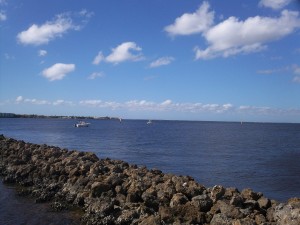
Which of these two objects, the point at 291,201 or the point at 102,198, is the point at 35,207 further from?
the point at 291,201

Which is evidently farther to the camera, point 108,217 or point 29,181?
point 29,181

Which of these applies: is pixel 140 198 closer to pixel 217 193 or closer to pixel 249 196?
pixel 217 193

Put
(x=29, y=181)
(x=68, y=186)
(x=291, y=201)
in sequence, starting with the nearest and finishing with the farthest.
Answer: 1. (x=291, y=201)
2. (x=68, y=186)
3. (x=29, y=181)

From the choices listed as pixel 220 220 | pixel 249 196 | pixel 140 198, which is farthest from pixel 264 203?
pixel 140 198

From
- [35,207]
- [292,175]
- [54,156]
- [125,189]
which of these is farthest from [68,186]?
[292,175]

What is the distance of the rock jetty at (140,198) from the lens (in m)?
11.8

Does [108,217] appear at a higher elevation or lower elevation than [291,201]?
lower

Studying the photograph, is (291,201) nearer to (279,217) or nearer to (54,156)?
(279,217)

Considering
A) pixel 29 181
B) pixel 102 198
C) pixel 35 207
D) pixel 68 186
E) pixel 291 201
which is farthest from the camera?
pixel 29 181

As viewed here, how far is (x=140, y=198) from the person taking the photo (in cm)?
1461

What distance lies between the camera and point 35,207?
15.3 m

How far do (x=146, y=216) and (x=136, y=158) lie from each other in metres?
24.2

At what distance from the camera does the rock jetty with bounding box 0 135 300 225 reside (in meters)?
11.8

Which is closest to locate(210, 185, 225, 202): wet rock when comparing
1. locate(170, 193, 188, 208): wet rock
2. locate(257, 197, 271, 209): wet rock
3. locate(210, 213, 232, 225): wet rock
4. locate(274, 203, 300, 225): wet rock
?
locate(170, 193, 188, 208): wet rock
